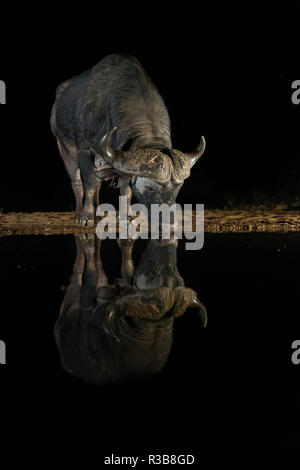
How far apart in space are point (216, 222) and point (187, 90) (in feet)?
23.3

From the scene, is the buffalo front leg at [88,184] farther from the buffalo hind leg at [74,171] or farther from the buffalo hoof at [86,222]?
the buffalo hind leg at [74,171]

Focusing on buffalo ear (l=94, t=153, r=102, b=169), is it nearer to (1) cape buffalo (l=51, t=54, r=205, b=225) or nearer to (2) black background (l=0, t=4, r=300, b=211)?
(1) cape buffalo (l=51, t=54, r=205, b=225)

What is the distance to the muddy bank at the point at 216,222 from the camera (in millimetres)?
9500

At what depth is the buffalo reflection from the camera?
3.59 meters

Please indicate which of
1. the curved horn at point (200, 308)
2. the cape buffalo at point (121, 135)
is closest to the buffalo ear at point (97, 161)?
the cape buffalo at point (121, 135)

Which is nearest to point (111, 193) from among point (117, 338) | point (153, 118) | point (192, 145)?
point (192, 145)

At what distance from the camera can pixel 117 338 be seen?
158 inches

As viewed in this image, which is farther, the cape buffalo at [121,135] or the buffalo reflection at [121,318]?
the cape buffalo at [121,135]

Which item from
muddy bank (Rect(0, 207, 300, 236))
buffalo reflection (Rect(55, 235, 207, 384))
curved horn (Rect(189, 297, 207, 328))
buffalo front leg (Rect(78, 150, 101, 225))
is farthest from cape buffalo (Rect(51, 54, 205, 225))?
curved horn (Rect(189, 297, 207, 328))

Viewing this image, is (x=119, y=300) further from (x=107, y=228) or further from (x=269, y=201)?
(x=269, y=201)

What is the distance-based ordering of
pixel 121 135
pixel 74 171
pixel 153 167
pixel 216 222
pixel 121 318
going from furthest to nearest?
1. pixel 74 171
2. pixel 216 222
3. pixel 121 135
4. pixel 153 167
5. pixel 121 318

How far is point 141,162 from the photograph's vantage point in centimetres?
789

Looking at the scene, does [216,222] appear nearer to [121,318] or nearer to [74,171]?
[74,171]

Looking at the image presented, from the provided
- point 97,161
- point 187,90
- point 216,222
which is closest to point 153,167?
point 97,161
